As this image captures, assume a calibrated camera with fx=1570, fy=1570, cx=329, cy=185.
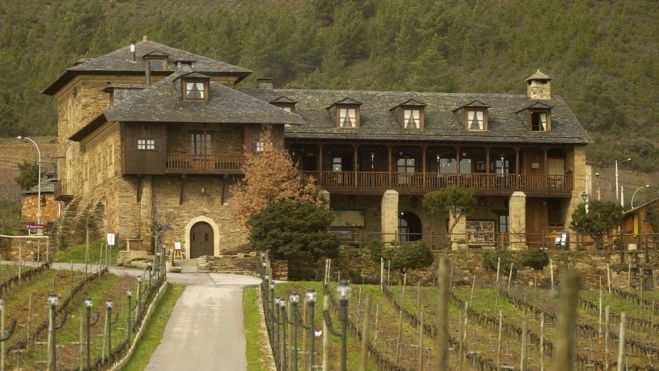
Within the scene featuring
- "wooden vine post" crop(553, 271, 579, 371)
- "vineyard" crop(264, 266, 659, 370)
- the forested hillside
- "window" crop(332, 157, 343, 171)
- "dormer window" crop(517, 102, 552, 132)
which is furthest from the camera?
the forested hillside

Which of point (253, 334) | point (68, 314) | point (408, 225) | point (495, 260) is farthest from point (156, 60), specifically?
point (253, 334)

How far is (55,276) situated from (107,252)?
475 inches

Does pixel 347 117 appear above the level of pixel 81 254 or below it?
above

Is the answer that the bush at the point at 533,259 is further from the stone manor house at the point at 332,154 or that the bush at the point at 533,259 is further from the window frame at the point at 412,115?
the window frame at the point at 412,115

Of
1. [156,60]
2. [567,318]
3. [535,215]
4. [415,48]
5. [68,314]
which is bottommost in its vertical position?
[68,314]

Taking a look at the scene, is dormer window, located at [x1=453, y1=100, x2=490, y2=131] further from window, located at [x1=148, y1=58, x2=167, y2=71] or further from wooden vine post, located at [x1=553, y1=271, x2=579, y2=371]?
wooden vine post, located at [x1=553, y1=271, x2=579, y2=371]

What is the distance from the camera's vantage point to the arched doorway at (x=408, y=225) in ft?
237

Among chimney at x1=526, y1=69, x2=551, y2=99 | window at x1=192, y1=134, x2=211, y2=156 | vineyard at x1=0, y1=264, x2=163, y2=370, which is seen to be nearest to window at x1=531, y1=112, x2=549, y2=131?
chimney at x1=526, y1=69, x2=551, y2=99

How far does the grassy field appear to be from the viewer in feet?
137

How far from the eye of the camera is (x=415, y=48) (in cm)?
14275

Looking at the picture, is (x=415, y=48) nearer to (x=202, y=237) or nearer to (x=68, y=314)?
(x=202, y=237)

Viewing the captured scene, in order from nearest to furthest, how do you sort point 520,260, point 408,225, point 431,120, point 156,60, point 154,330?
point 154,330
point 520,260
point 408,225
point 431,120
point 156,60

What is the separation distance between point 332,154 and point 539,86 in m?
11.6

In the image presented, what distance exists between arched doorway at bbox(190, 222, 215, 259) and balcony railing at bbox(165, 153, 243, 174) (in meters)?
2.43
